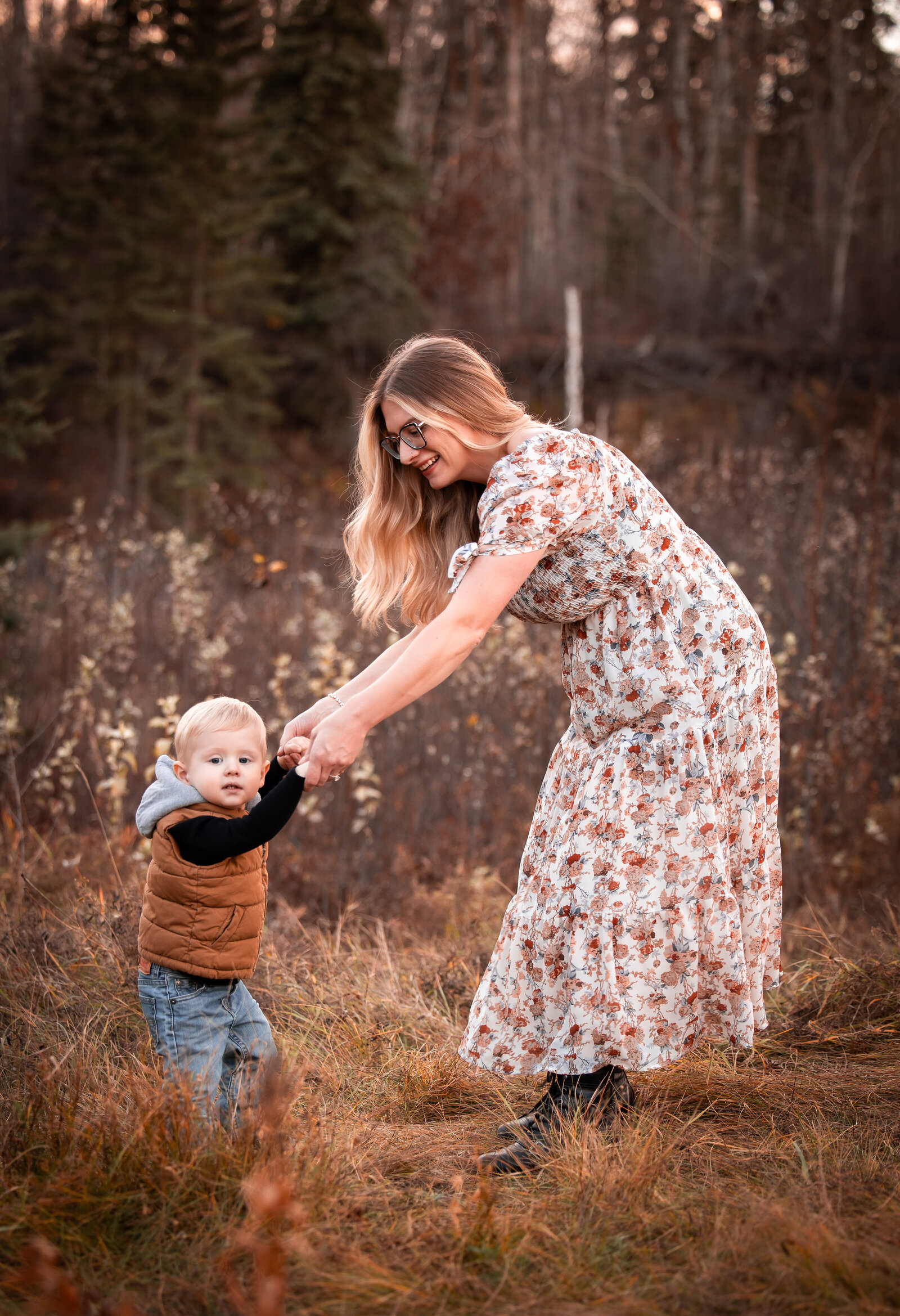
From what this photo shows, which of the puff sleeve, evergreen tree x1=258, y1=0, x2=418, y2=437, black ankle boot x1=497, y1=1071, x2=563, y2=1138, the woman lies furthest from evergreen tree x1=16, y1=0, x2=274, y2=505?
black ankle boot x1=497, y1=1071, x2=563, y2=1138

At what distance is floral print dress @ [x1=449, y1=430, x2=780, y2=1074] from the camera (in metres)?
2.23

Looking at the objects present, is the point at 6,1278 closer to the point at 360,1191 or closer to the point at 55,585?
the point at 360,1191

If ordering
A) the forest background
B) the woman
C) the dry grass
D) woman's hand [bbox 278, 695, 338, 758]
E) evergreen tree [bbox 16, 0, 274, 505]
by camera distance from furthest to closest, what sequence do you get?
1. evergreen tree [bbox 16, 0, 274, 505]
2. the forest background
3. woman's hand [bbox 278, 695, 338, 758]
4. the woman
5. the dry grass

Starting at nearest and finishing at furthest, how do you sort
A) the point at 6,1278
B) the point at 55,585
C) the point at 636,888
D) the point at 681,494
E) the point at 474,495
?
the point at 6,1278 < the point at 636,888 < the point at 474,495 < the point at 55,585 < the point at 681,494

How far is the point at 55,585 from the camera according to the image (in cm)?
700

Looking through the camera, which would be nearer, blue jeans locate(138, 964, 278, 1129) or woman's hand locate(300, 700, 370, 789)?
woman's hand locate(300, 700, 370, 789)

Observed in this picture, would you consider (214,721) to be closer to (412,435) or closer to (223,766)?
(223,766)

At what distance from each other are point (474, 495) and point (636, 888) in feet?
3.37

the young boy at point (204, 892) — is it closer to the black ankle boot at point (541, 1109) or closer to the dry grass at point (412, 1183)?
the dry grass at point (412, 1183)

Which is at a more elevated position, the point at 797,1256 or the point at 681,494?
the point at 681,494

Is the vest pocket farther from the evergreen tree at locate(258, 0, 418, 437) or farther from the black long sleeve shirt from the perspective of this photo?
the evergreen tree at locate(258, 0, 418, 437)

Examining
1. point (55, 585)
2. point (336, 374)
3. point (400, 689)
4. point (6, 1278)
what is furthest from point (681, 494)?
point (336, 374)

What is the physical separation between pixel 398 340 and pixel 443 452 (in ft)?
1.54

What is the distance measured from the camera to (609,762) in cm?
236
